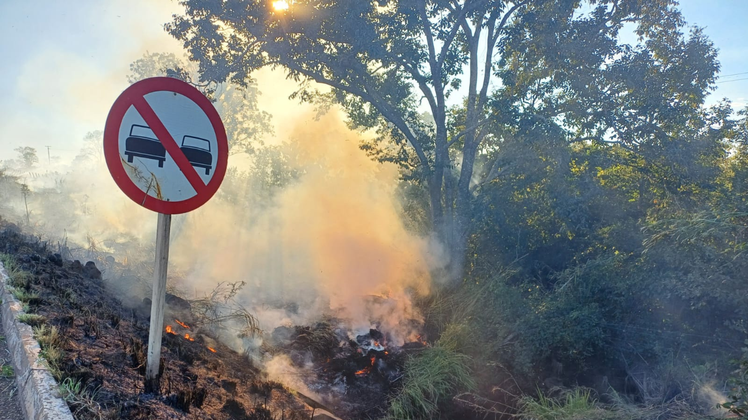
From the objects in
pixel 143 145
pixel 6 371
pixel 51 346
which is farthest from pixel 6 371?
pixel 143 145

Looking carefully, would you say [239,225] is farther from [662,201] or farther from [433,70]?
[662,201]

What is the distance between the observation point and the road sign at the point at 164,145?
248 cm

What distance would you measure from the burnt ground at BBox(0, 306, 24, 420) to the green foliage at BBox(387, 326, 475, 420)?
4037mm

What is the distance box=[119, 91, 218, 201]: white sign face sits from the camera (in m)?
2.51

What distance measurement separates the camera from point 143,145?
2.54 meters

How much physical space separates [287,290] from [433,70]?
6824 mm

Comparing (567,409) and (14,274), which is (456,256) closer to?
(567,409)

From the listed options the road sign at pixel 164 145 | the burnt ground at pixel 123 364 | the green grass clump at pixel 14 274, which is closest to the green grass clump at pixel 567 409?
the burnt ground at pixel 123 364

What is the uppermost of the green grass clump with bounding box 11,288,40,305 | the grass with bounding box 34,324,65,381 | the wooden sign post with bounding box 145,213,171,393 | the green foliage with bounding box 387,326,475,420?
the wooden sign post with bounding box 145,213,171,393

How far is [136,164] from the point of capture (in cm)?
251

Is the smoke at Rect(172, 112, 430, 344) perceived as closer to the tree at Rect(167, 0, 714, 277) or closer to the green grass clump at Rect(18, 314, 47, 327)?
the tree at Rect(167, 0, 714, 277)

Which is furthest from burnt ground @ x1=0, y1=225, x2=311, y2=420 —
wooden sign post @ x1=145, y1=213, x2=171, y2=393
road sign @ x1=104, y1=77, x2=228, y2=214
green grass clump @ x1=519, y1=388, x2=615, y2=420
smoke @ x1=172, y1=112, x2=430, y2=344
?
smoke @ x1=172, y1=112, x2=430, y2=344

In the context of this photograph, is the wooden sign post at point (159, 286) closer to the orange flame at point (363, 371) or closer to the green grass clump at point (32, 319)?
the green grass clump at point (32, 319)

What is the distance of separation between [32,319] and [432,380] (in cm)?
484
